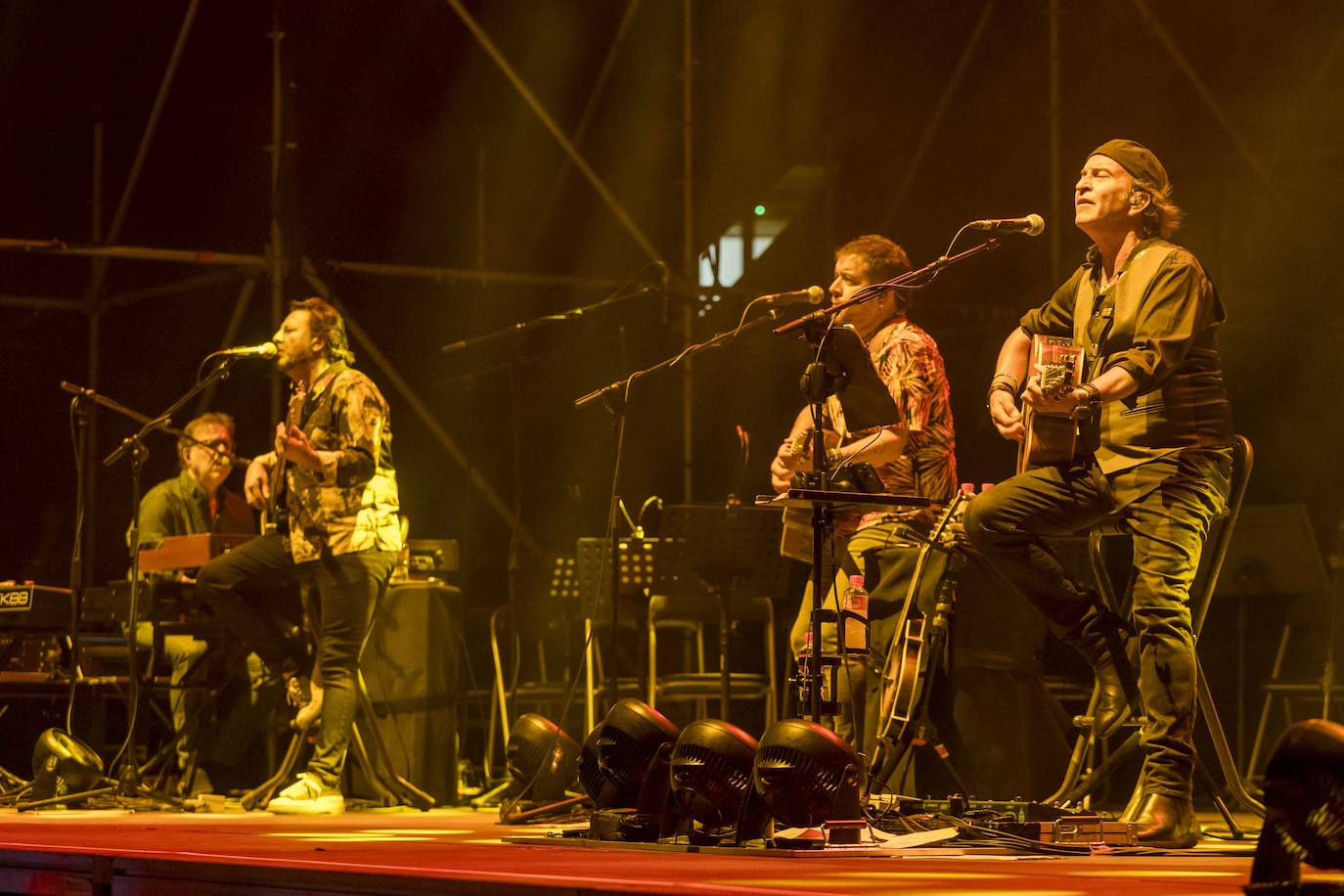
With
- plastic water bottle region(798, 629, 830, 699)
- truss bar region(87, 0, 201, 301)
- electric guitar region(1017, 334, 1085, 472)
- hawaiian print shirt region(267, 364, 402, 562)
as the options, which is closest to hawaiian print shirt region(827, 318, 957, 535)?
plastic water bottle region(798, 629, 830, 699)

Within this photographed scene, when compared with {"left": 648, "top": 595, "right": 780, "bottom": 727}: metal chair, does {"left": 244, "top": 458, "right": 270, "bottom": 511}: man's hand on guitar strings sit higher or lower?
higher

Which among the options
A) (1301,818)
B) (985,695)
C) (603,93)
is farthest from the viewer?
(603,93)

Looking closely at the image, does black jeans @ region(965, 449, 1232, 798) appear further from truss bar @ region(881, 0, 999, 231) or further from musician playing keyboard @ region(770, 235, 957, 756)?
truss bar @ region(881, 0, 999, 231)

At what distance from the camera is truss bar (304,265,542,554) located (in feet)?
31.1

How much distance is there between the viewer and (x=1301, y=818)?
8.93 feet

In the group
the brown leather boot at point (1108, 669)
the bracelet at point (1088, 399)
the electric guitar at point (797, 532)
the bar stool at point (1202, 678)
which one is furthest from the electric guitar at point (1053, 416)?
the electric guitar at point (797, 532)

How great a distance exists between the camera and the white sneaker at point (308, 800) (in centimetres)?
636

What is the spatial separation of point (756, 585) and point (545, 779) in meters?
1.55

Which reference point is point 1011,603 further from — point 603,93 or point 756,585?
point 603,93

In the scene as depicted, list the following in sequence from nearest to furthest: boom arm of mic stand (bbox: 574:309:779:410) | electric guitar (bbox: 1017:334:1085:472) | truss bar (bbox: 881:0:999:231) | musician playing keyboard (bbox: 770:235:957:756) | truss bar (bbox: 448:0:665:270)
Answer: electric guitar (bbox: 1017:334:1085:472), boom arm of mic stand (bbox: 574:309:779:410), musician playing keyboard (bbox: 770:235:957:756), truss bar (bbox: 448:0:665:270), truss bar (bbox: 881:0:999:231)

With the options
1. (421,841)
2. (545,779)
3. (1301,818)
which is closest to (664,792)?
(421,841)

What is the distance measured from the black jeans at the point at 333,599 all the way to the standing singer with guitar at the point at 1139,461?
2660mm

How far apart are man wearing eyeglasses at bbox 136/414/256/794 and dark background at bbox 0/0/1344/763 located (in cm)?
93

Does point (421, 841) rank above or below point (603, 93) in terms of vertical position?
below
